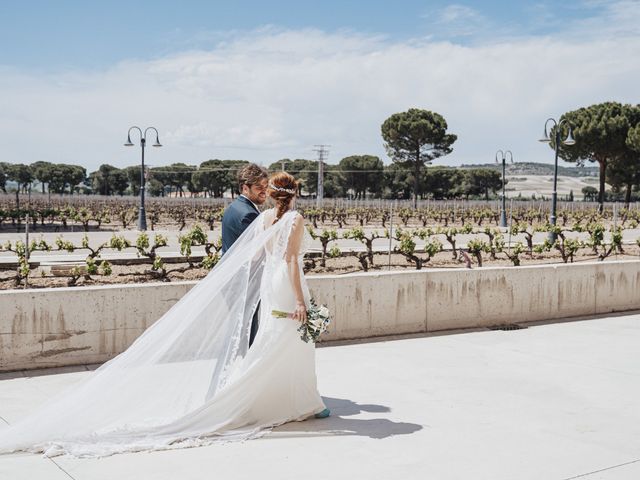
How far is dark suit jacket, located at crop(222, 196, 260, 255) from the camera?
4777 mm

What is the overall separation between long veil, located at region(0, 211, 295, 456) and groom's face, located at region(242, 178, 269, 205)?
0.57 ft

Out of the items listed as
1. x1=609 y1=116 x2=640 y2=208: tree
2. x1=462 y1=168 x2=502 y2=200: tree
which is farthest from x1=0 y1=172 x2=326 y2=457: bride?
x1=462 y1=168 x2=502 y2=200: tree

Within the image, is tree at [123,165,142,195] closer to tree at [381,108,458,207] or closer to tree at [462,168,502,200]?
tree at [462,168,502,200]

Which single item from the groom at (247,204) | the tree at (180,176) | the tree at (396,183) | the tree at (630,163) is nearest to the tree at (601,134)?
the tree at (630,163)

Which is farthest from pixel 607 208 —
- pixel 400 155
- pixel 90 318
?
pixel 90 318

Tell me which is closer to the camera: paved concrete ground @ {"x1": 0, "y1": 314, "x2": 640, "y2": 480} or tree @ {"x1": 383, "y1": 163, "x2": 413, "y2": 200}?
paved concrete ground @ {"x1": 0, "y1": 314, "x2": 640, "y2": 480}

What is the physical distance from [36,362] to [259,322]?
2267mm

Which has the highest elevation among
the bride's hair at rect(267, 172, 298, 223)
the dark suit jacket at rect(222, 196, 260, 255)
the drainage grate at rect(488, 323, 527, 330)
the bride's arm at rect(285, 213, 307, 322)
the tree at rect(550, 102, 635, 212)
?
the tree at rect(550, 102, 635, 212)

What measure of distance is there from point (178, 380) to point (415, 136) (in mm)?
70748

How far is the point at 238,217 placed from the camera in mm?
4789

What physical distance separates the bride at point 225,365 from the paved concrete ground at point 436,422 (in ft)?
0.61

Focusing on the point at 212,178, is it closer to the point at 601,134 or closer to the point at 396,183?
the point at 396,183

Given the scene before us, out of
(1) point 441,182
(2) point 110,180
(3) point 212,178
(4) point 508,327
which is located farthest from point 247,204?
(2) point 110,180

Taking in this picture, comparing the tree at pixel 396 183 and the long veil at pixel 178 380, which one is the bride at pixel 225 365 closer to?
the long veil at pixel 178 380
